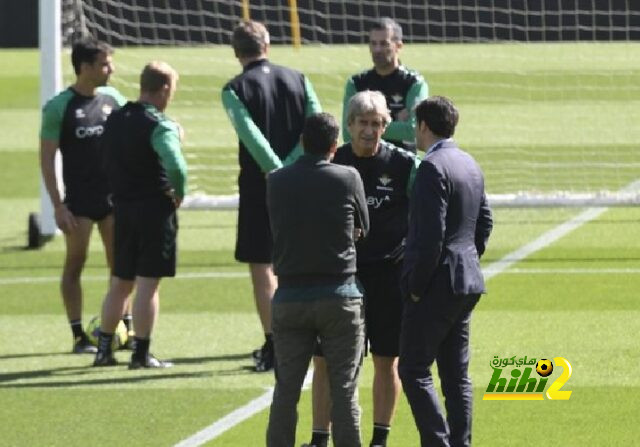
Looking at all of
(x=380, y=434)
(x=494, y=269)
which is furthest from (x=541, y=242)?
(x=380, y=434)

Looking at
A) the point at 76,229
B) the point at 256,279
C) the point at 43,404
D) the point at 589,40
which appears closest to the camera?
the point at 43,404

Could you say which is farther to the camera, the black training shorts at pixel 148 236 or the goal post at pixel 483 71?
the goal post at pixel 483 71

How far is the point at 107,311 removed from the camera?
11969mm

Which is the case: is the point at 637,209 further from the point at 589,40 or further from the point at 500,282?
the point at 589,40

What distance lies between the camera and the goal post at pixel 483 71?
2144 centimetres

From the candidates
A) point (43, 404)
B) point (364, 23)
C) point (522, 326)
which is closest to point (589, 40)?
point (364, 23)

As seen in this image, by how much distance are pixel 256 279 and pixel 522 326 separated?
2.18 m

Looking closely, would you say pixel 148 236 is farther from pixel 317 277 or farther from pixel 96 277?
pixel 96 277

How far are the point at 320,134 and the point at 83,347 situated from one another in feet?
14.4

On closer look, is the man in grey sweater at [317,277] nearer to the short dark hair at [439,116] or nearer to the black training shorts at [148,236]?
the short dark hair at [439,116]

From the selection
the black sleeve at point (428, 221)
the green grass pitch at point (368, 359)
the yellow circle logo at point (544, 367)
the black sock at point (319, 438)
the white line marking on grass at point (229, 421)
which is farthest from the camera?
the yellow circle logo at point (544, 367)

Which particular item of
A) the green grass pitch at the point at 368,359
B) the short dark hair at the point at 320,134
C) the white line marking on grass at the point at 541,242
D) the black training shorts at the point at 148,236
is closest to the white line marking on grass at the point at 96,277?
the green grass pitch at the point at 368,359

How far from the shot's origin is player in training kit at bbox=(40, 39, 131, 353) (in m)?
12.6

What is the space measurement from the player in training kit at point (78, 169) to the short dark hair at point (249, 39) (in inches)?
47.5
